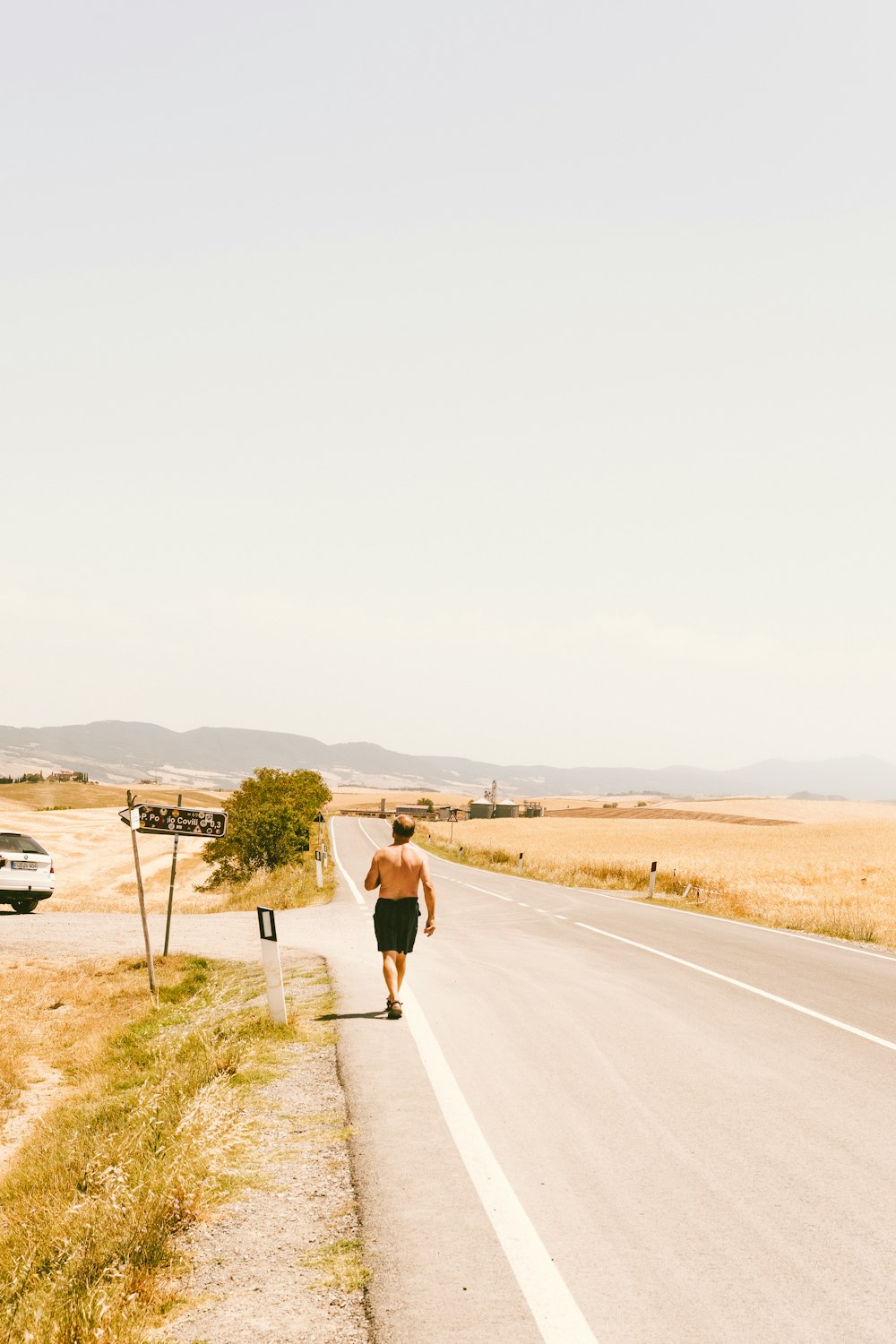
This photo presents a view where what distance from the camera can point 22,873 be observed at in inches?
933

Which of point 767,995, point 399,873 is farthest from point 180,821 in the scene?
point 767,995

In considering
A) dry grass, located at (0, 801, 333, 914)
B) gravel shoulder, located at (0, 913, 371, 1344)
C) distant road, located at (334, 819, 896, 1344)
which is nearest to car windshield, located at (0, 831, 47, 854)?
dry grass, located at (0, 801, 333, 914)

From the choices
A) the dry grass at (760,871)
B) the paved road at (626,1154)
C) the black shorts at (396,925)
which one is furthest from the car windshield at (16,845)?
the black shorts at (396,925)

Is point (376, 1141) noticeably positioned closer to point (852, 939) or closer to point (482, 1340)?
point (482, 1340)

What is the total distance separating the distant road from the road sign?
13.4ft

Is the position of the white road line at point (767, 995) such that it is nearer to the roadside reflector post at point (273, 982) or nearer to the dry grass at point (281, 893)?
the roadside reflector post at point (273, 982)

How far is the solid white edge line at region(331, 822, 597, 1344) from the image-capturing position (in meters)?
3.76

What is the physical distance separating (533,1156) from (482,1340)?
2.04 m

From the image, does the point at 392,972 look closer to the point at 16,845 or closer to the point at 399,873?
Result: the point at 399,873

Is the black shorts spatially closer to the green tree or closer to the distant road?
the distant road

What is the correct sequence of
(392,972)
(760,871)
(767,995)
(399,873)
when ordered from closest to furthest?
(399,873) → (392,972) → (767,995) → (760,871)

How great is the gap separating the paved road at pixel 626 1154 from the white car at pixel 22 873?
45.9ft

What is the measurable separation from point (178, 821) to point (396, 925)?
657cm

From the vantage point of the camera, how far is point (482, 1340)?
3.62 metres
